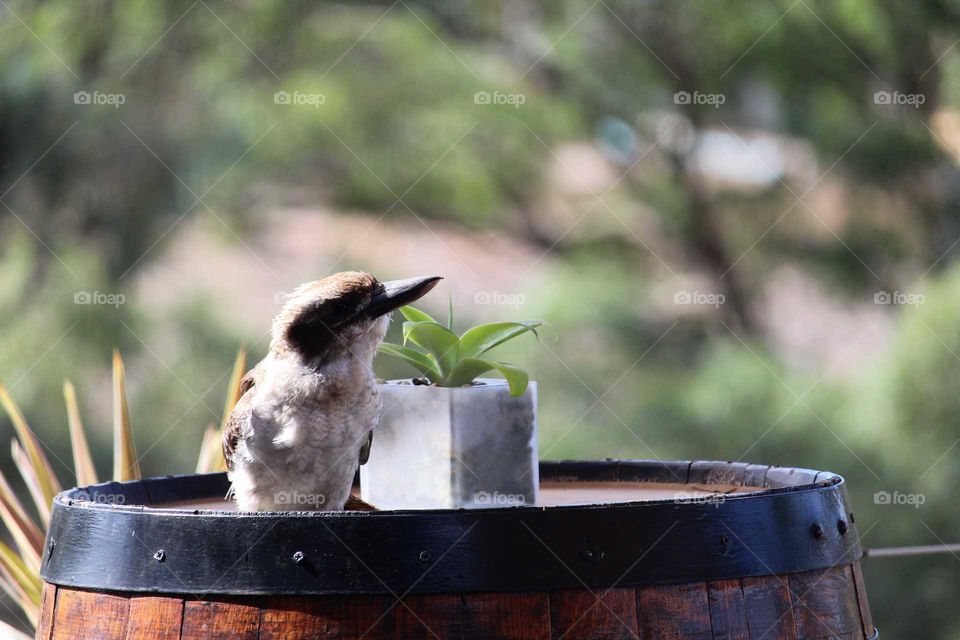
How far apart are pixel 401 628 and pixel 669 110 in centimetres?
311

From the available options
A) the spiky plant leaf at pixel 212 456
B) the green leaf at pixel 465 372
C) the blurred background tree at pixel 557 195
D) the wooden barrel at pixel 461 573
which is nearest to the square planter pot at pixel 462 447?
the green leaf at pixel 465 372

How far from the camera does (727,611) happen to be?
136 centimetres

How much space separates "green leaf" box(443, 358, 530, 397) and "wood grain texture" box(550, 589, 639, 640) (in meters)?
0.38

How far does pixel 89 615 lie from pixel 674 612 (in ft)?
2.42

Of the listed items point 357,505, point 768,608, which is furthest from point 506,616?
point 357,505

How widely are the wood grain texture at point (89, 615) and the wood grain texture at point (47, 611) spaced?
0.01m

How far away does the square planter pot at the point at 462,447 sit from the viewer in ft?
5.35

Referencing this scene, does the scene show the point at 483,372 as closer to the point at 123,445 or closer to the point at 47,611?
the point at 47,611

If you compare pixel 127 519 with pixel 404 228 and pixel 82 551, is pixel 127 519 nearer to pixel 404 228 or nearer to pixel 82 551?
pixel 82 551

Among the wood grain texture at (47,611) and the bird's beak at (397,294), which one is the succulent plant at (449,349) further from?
the wood grain texture at (47,611)

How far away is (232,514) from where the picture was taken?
4.43 feet

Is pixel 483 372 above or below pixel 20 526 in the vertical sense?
above

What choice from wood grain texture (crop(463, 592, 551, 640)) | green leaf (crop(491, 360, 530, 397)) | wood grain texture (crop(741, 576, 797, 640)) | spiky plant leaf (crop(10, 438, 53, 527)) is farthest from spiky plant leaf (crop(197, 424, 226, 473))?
wood grain texture (crop(741, 576, 797, 640))

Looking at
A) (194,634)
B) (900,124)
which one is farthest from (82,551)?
(900,124)
